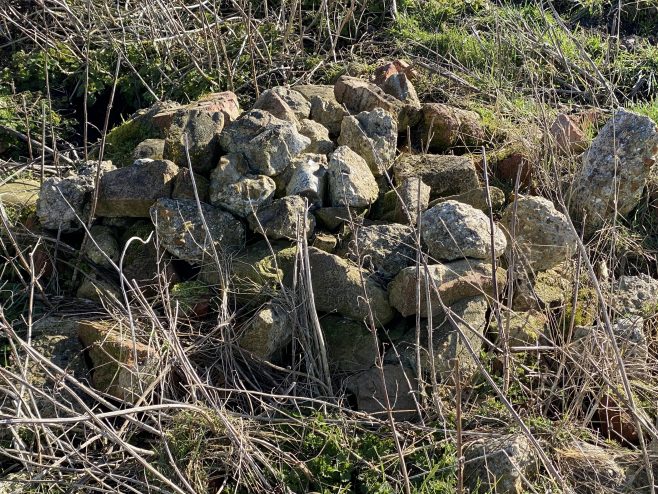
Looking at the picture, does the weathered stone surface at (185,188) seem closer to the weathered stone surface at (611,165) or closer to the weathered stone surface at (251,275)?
the weathered stone surface at (251,275)

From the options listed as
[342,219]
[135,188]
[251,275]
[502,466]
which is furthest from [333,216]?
[502,466]

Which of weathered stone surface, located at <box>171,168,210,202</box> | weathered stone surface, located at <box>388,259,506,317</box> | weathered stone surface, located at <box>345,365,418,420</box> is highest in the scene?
weathered stone surface, located at <box>171,168,210,202</box>

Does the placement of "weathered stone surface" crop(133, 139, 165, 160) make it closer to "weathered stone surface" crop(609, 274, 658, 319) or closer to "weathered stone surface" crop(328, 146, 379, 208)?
"weathered stone surface" crop(328, 146, 379, 208)

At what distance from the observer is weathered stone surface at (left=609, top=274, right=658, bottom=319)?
4.21 metres

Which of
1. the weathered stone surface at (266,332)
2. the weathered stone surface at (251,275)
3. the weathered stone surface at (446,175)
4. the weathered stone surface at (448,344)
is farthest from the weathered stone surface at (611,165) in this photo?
the weathered stone surface at (266,332)

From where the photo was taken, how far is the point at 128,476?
11.7 ft

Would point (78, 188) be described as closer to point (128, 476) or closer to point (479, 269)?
point (128, 476)

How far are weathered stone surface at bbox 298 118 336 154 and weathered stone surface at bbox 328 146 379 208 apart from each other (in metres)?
0.21

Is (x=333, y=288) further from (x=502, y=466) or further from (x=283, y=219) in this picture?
(x=502, y=466)

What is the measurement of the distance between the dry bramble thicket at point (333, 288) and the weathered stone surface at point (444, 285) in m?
0.01

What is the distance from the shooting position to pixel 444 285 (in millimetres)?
3996

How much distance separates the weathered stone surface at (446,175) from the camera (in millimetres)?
4535

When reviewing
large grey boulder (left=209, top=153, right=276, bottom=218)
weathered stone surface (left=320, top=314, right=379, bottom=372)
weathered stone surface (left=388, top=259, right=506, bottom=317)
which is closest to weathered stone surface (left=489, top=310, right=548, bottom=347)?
weathered stone surface (left=388, top=259, right=506, bottom=317)

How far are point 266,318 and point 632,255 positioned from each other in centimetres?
201
